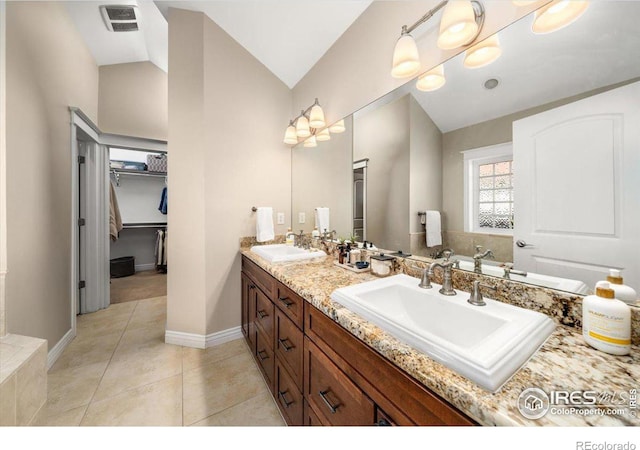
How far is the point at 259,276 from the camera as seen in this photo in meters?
1.66

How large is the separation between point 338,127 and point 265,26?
1.04m

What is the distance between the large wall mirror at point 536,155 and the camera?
69 cm

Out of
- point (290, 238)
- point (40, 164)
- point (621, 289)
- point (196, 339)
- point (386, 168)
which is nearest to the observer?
point (621, 289)

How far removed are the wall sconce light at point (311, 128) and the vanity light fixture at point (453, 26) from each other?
28.7 inches

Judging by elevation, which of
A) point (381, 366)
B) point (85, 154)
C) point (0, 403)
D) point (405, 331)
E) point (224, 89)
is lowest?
point (0, 403)

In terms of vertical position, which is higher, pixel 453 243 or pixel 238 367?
pixel 453 243

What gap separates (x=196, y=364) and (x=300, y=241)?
126 cm

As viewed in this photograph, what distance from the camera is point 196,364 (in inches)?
70.7

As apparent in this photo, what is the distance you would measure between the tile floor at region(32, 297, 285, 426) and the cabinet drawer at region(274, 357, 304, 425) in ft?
0.45

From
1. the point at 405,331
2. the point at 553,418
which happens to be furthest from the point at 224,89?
the point at 553,418

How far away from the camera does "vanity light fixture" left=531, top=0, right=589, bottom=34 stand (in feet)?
2.46

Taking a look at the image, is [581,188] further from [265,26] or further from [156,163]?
[156,163]

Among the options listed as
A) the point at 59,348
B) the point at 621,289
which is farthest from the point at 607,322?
the point at 59,348

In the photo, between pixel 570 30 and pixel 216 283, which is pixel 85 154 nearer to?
pixel 216 283
